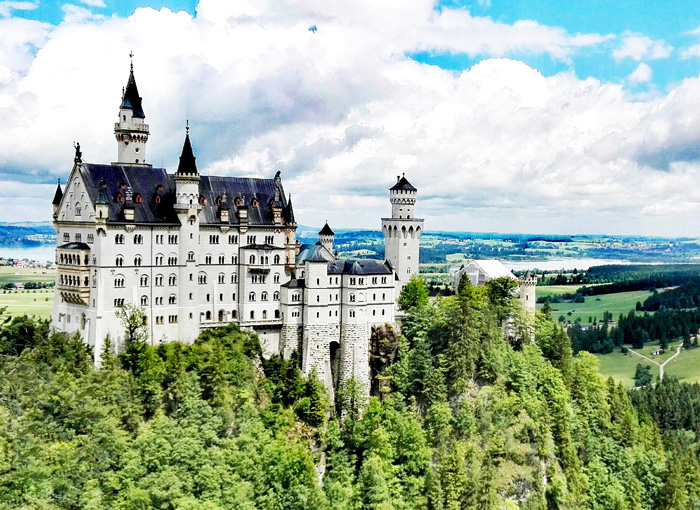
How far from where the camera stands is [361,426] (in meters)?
73.2

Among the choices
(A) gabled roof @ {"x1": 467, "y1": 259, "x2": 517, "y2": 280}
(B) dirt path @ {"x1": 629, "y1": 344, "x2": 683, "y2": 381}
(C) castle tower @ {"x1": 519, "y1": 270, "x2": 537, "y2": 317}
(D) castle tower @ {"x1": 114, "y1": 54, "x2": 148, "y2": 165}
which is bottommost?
(B) dirt path @ {"x1": 629, "y1": 344, "x2": 683, "y2": 381}

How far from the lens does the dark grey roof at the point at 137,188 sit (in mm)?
71062

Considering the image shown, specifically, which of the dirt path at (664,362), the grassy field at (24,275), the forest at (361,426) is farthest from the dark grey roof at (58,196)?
the dirt path at (664,362)

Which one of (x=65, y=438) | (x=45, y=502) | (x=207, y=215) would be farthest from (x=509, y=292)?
(x=45, y=502)

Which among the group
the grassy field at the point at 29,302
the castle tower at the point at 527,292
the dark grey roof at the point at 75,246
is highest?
the dark grey roof at the point at 75,246

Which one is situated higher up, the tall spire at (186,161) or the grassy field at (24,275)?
the tall spire at (186,161)

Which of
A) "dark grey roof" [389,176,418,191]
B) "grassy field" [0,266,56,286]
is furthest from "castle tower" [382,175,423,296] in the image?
"grassy field" [0,266,56,286]

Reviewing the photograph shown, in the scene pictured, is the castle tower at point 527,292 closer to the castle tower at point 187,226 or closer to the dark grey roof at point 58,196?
the castle tower at point 187,226

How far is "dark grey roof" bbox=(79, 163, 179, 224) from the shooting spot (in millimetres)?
71062

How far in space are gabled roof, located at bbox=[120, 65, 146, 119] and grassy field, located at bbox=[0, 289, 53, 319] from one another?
23.9m

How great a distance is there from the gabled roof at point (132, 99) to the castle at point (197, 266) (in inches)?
4.2

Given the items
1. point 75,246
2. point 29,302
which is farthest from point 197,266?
point 29,302

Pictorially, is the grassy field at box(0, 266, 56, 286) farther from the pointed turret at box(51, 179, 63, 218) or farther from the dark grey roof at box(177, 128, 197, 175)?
the dark grey roof at box(177, 128, 197, 175)

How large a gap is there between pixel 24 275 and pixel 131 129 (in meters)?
77.7
